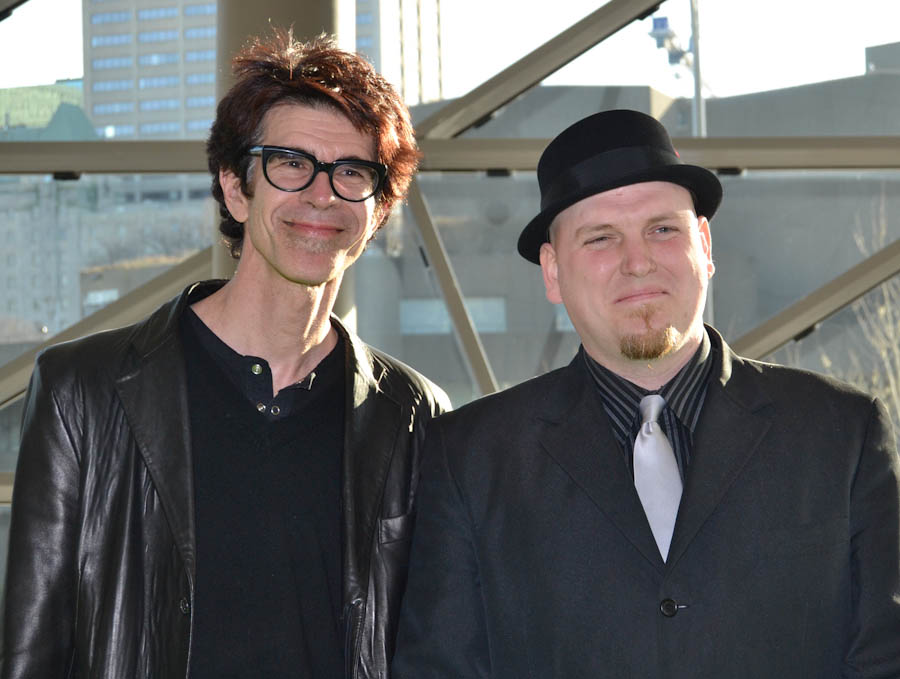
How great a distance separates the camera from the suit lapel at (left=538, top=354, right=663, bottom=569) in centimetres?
194

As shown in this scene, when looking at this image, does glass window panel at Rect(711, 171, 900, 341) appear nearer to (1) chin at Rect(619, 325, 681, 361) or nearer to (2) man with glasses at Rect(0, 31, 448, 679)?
(2) man with glasses at Rect(0, 31, 448, 679)

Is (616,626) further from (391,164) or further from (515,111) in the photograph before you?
(515,111)

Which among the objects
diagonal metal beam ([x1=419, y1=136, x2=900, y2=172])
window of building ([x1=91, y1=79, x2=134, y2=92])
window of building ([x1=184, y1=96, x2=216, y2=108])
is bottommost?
diagonal metal beam ([x1=419, y1=136, x2=900, y2=172])

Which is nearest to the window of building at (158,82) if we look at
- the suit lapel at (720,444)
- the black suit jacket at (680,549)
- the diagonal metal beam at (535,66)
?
the diagonal metal beam at (535,66)

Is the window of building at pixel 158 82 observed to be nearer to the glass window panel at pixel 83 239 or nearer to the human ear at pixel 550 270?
the glass window panel at pixel 83 239

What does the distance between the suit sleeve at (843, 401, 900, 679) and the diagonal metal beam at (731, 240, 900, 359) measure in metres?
2.08

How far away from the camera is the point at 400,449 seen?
2352mm

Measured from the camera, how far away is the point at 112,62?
4.33m

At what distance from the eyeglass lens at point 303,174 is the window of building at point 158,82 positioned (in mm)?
2216

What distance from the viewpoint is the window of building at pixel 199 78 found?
4.26 meters

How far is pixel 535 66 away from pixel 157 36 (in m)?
1.48

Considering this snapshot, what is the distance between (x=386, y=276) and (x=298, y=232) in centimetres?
200

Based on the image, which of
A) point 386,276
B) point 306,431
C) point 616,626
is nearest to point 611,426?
point 616,626

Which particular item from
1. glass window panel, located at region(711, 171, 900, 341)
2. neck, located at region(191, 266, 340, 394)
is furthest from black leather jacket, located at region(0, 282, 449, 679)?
glass window panel, located at region(711, 171, 900, 341)
